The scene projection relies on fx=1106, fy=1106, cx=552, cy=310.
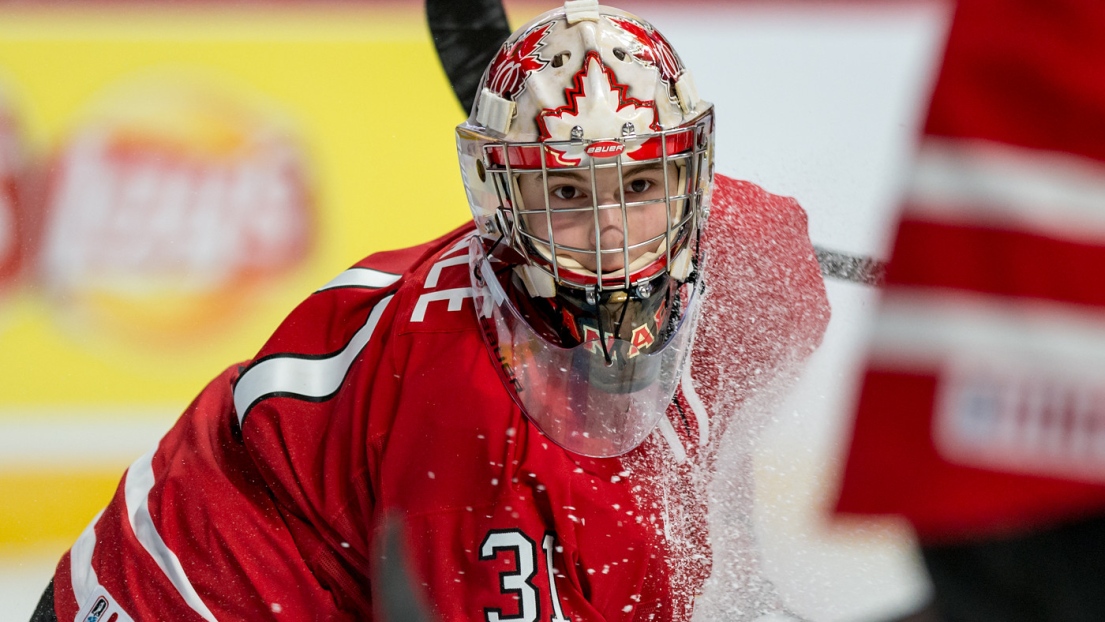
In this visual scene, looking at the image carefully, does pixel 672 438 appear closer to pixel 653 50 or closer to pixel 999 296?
pixel 653 50

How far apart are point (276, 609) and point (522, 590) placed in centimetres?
47

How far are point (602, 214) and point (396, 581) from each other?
0.63 m

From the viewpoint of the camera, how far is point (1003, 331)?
2.73 feet

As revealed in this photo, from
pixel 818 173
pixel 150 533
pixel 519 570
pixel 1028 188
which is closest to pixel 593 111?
pixel 519 570

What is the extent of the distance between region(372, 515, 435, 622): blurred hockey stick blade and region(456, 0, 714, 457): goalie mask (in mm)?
267

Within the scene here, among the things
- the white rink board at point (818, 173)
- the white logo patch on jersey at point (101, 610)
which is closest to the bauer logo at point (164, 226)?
the white rink board at point (818, 173)

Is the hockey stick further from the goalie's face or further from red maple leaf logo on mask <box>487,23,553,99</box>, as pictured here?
the goalie's face

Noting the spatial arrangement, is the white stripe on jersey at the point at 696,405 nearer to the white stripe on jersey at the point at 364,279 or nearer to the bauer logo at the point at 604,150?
the bauer logo at the point at 604,150

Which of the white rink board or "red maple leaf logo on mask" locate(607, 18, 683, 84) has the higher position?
"red maple leaf logo on mask" locate(607, 18, 683, 84)

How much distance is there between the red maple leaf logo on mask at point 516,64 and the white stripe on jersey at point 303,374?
1.30 feet

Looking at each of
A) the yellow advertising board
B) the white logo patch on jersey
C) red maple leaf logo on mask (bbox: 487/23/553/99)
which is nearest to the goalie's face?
red maple leaf logo on mask (bbox: 487/23/553/99)

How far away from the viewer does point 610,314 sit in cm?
169

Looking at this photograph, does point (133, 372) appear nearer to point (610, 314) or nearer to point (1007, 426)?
point (610, 314)

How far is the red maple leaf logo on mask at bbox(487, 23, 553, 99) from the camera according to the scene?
171 centimetres
